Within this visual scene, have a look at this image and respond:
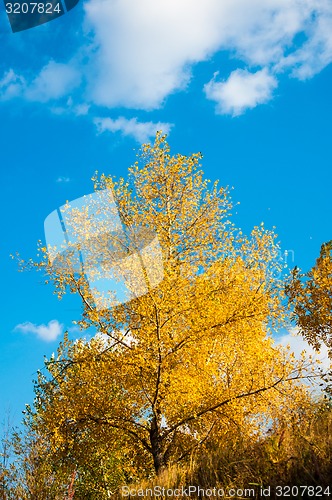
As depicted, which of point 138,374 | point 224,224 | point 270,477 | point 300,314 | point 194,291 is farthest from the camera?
point 224,224

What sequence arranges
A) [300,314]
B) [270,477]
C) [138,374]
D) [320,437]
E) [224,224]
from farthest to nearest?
1. [224,224]
2. [300,314]
3. [138,374]
4. [320,437]
5. [270,477]

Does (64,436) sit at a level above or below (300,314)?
below

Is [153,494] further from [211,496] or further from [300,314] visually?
[300,314]

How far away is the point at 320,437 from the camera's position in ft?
19.7

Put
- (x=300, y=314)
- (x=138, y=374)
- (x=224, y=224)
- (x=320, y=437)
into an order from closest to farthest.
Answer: (x=320, y=437), (x=138, y=374), (x=300, y=314), (x=224, y=224)

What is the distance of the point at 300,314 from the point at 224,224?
291 centimetres

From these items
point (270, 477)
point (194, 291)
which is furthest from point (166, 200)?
point (270, 477)

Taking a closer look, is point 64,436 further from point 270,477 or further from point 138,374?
point 270,477

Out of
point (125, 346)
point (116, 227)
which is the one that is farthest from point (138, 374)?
point (116, 227)

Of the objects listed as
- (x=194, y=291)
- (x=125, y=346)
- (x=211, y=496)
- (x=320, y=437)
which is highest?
(x=194, y=291)

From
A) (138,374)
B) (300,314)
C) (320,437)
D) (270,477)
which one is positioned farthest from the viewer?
(300,314)

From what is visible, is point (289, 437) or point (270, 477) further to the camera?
point (289, 437)

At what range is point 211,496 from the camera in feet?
18.1

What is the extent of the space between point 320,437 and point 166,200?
7.49 meters
